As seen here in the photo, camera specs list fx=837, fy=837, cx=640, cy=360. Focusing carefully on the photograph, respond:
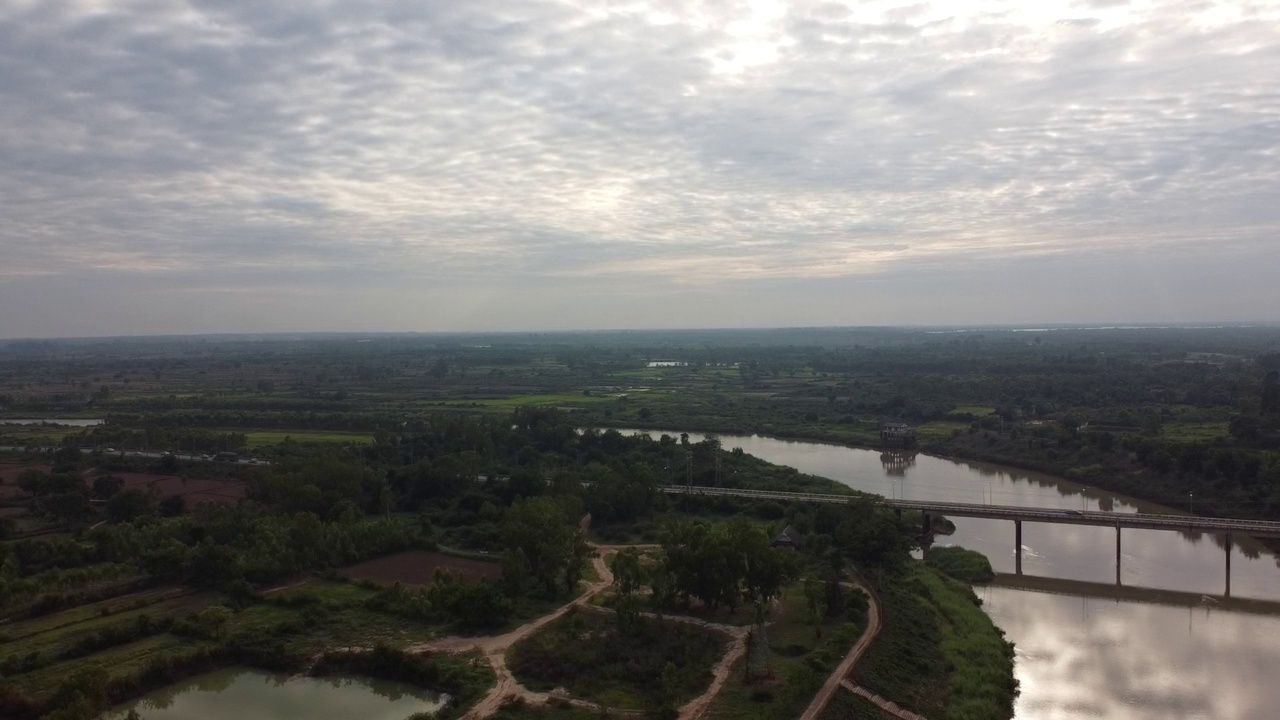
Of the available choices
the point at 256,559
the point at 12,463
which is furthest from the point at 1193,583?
the point at 12,463

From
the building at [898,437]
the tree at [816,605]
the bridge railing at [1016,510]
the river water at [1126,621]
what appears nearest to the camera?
the river water at [1126,621]

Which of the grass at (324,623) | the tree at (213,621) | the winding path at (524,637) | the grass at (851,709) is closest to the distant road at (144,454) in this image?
the grass at (324,623)

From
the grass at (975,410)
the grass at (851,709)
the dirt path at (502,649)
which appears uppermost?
the grass at (975,410)

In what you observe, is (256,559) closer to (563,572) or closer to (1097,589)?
(563,572)

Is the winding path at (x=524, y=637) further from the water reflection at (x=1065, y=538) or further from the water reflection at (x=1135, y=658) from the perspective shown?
the water reflection at (x=1065, y=538)

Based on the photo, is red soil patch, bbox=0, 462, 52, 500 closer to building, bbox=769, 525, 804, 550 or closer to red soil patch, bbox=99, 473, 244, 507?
red soil patch, bbox=99, 473, 244, 507
